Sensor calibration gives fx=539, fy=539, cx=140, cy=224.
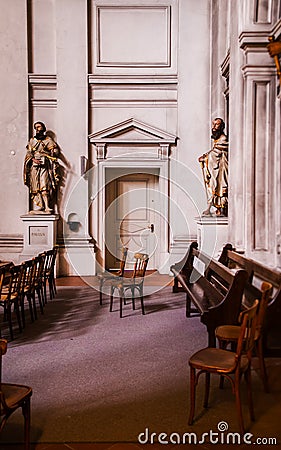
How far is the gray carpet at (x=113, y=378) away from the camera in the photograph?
12.4 ft

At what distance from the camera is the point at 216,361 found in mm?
3740

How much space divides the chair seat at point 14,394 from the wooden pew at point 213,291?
206 cm

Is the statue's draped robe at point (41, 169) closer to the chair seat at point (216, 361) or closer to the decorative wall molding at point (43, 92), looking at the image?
the decorative wall molding at point (43, 92)

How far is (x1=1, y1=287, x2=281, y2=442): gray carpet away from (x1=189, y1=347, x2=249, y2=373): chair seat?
450 mm

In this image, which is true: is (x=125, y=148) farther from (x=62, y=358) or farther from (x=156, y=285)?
(x=62, y=358)

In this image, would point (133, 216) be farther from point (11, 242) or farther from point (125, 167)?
point (11, 242)

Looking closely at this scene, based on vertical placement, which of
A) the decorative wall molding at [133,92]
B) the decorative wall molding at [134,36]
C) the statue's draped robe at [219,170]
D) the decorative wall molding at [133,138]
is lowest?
the statue's draped robe at [219,170]

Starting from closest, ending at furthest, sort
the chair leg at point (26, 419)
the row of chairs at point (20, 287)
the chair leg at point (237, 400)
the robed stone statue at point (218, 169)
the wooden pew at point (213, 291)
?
1. the chair leg at point (26, 419)
2. the chair leg at point (237, 400)
3. the wooden pew at point (213, 291)
4. the row of chairs at point (20, 287)
5. the robed stone statue at point (218, 169)

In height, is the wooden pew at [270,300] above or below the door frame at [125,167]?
below

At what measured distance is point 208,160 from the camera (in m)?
10.4

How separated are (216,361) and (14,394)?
1.39 metres

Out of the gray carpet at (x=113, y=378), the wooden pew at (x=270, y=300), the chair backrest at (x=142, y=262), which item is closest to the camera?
the gray carpet at (x=113, y=378)

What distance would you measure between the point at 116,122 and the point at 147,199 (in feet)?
6.26

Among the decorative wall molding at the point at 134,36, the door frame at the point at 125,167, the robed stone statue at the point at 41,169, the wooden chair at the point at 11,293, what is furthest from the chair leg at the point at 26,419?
the decorative wall molding at the point at 134,36
